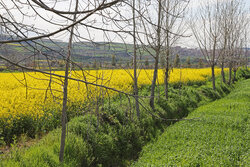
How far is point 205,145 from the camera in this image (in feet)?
15.6

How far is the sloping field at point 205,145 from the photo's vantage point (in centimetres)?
414

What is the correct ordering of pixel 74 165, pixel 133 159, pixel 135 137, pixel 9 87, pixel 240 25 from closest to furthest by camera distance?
1. pixel 74 165
2. pixel 133 159
3. pixel 135 137
4. pixel 9 87
5. pixel 240 25

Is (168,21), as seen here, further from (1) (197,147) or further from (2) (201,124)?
(1) (197,147)

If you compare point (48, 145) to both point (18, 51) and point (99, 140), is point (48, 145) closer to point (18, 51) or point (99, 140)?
point (99, 140)

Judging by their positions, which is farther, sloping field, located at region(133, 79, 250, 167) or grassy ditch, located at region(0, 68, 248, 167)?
sloping field, located at region(133, 79, 250, 167)

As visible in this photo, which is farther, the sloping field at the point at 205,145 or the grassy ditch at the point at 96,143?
the sloping field at the point at 205,145

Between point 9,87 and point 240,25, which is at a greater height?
point 240,25

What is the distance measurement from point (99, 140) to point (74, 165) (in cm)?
106

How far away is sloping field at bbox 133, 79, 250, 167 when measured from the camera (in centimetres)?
414

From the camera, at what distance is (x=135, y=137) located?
5.72 meters

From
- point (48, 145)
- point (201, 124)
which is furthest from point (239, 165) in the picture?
point (48, 145)

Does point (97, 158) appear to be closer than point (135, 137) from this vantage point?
Yes

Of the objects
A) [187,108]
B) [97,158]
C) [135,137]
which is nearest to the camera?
[97,158]

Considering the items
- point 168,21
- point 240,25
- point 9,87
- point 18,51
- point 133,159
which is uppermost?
point 240,25
